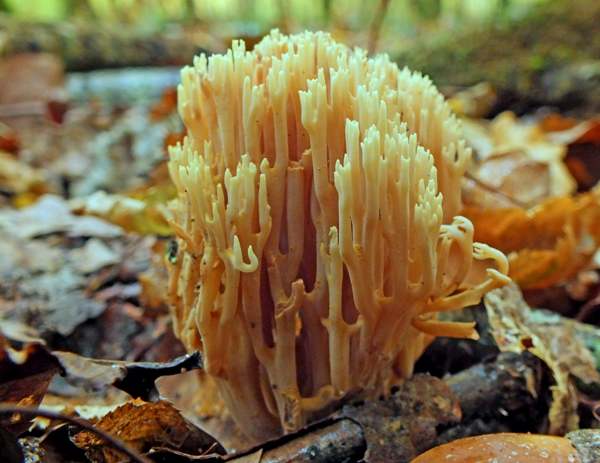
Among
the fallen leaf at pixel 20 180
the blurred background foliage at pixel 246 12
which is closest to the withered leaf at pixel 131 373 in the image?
the fallen leaf at pixel 20 180

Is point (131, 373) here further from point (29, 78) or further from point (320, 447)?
point (29, 78)

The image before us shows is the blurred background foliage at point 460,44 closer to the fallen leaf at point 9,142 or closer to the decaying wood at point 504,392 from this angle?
the fallen leaf at point 9,142

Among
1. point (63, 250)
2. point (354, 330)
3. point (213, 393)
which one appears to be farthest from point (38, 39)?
point (354, 330)

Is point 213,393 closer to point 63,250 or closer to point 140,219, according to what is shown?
point 140,219

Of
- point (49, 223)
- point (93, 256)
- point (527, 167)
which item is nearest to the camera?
point (93, 256)

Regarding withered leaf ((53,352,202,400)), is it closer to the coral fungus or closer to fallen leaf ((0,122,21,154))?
the coral fungus

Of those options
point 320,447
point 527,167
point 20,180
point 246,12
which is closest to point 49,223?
point 20,180

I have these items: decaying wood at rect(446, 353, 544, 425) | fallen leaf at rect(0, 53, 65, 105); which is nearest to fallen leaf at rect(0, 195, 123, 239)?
decaying wood at rect(446, 353, 544, 425)
